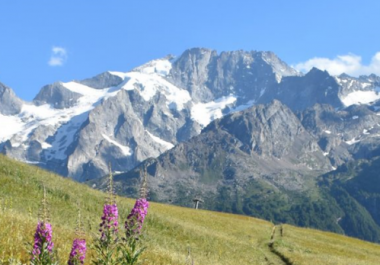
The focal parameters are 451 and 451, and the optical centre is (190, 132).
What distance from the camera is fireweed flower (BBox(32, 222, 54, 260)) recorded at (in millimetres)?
7629

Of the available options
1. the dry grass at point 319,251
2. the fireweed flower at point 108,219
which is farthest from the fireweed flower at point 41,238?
the dry grass at point 319,251

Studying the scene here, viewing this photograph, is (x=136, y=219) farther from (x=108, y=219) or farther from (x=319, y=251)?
(x=319, y=251)

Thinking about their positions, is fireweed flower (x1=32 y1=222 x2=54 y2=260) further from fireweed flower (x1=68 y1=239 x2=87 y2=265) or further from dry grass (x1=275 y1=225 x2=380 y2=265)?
dry grass (x1=275 y1=225 x2=380 y2=265)

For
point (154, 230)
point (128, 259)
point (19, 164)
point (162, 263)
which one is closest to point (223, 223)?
point (154, 230)

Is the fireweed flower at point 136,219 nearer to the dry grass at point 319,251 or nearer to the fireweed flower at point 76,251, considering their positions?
the fireweed flower at point 76,251

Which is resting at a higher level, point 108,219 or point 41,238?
point 108,219

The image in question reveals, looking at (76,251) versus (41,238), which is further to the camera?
(76,251)

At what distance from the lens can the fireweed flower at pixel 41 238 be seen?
763 centimetres

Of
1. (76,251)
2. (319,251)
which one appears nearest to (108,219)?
(76,251)

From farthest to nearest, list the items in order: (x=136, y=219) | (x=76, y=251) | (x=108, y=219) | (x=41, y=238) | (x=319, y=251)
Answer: (x=319, y=251) → (x=136, y=219) → (x=108, y=219) → (x=76, y=251) → (x=41, y=238)

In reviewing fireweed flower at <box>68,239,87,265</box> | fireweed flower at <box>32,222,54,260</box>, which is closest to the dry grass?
fireweed flower at <box>68,239,87,265</box>

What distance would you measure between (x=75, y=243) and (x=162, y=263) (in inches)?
500

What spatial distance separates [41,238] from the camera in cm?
772

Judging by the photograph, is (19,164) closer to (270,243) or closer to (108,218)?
(270,243)
